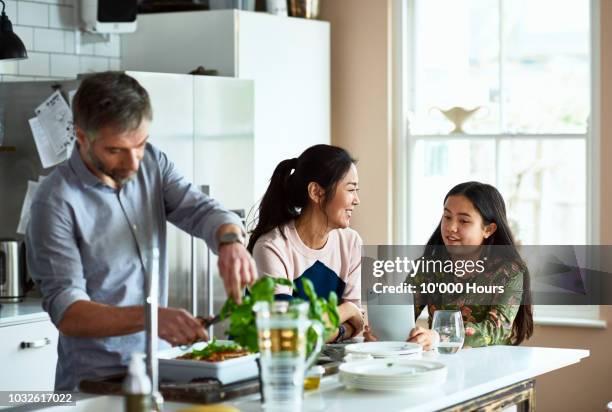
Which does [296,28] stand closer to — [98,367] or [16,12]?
[16,12]

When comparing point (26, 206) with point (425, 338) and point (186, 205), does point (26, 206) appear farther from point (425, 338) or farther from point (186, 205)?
point (425, 338)

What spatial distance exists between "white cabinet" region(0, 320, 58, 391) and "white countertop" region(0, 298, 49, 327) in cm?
2

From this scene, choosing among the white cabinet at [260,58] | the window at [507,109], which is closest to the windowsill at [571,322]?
the window at [507,109]

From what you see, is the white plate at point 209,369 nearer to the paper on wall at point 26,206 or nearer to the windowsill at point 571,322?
the paper on wall at point 26,206

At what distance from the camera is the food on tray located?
260cm

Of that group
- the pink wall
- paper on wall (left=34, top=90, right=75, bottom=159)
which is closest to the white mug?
the pink wall

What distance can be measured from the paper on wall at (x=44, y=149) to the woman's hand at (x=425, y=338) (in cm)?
228

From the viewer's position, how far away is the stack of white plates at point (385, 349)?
2855 mm

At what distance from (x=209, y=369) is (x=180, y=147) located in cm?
254

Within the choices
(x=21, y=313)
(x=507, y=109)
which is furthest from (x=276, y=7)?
(x=21, y=313)

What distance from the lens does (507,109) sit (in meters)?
5.76

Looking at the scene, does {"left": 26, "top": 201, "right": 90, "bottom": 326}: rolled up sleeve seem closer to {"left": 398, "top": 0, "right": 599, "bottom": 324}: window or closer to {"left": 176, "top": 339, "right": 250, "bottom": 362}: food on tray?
{"left": 176, "top": 339, "right": 250, "bottom": 362}: food on tray

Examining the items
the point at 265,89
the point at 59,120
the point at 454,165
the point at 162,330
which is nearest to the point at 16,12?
the point at 59,120

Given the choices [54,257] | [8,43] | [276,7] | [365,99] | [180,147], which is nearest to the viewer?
[54,257]
